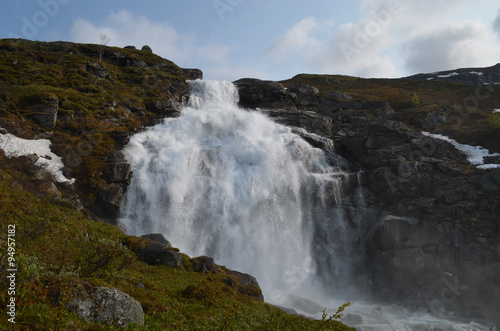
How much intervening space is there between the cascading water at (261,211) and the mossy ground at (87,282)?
1014 cm

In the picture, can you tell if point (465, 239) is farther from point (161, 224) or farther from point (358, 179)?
point (161, 224)

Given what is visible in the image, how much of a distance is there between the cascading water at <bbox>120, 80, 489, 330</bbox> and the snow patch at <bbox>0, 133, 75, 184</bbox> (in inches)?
302

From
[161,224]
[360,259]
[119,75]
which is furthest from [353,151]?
[119,75]

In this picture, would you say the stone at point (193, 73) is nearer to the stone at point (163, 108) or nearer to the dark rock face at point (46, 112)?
the stone at point (163, 108)

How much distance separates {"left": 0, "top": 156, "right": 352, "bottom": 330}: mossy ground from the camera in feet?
24.5

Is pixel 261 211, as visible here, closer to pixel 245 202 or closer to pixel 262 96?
pixel 245 202

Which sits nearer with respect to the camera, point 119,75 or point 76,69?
point 76,69

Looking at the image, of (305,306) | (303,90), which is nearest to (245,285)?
(305,306)

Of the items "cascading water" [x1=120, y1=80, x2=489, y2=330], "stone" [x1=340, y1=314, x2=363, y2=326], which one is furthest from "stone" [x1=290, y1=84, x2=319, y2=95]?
"stone" [x1=340, y1=314, x2=363, y2=326]

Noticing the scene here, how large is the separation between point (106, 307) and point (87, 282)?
1.16 m

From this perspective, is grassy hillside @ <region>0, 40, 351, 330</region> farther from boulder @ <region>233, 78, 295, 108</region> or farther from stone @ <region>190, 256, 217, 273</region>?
boulder @ <region>233, 78, 295, 108</region>

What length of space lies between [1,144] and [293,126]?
4218 cm

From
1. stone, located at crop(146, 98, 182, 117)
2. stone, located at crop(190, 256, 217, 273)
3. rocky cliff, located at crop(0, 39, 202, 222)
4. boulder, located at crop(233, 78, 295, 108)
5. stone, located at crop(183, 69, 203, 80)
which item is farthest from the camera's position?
stone, located at crop(183, 69, 203, 80)

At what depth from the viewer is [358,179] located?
42.1 metres
